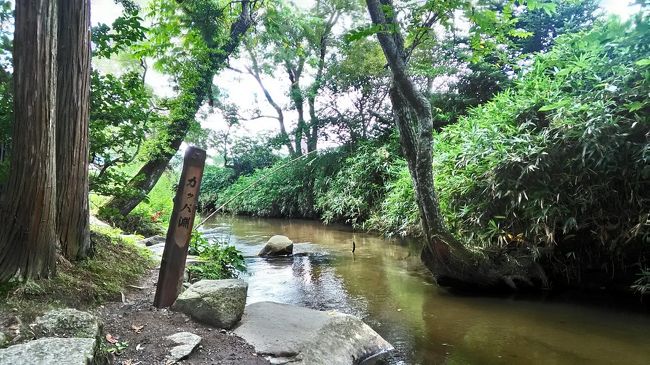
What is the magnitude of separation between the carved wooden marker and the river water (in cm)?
182

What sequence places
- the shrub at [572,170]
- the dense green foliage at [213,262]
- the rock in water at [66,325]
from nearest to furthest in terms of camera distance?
the rock in water at [66,325]
the shrub at [572,170]
the dense green foliage at [213,262]

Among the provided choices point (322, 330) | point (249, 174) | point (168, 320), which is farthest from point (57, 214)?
point (249, 174)

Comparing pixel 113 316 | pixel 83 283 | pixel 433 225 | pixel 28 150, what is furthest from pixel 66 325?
pixel 433 225

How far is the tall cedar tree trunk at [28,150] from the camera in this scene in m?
2.80

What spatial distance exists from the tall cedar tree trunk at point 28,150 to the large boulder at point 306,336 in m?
1.65

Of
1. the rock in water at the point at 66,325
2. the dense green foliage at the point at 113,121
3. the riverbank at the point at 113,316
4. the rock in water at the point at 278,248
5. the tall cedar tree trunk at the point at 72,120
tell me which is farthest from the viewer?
the rock in water at the point at 278,248

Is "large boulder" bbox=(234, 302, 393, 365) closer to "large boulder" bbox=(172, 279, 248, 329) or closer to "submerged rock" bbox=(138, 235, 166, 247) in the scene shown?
"large boulder" bbox=(172, 279, 248, 329)

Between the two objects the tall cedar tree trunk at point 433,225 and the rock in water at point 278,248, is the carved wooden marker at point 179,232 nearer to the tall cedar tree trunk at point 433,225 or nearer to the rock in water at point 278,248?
the tall cedar tree trunk at point 433,225

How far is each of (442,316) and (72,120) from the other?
4.19m

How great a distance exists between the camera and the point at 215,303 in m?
3.30

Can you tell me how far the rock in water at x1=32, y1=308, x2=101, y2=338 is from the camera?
229 centimetres

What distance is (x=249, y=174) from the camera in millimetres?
20094

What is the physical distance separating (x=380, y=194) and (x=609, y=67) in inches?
257

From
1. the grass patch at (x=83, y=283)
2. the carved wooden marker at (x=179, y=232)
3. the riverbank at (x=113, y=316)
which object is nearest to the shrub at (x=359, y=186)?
the grass patch at (x=83, y=283)
